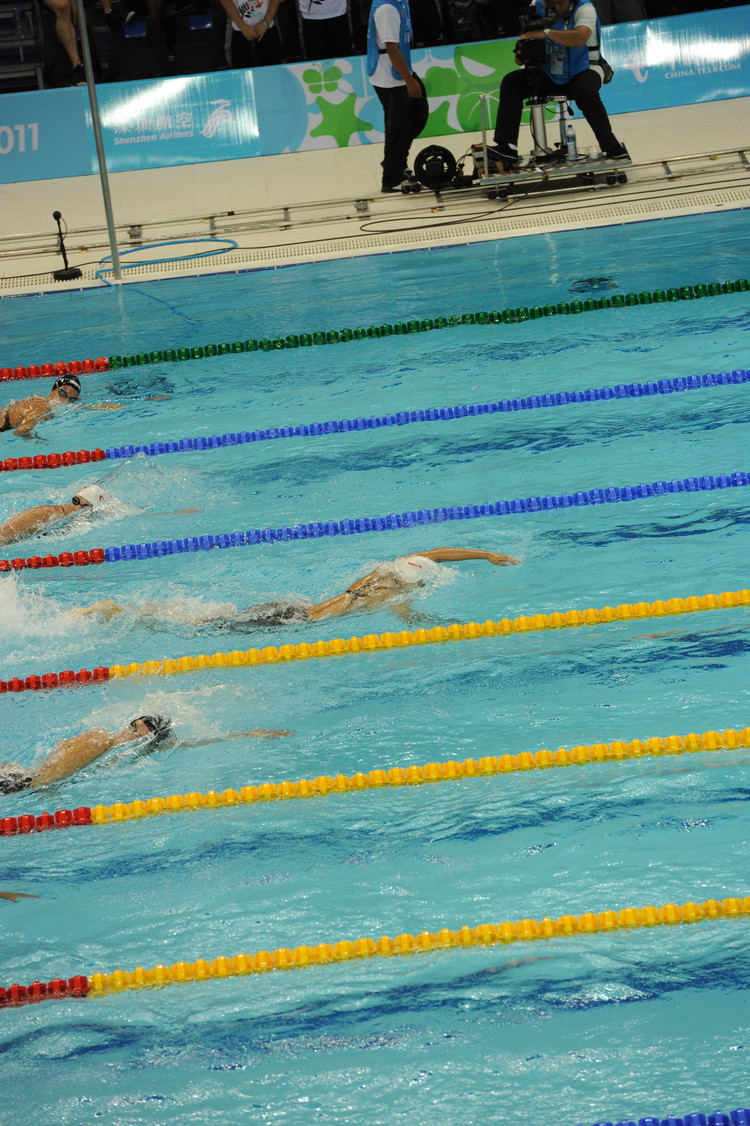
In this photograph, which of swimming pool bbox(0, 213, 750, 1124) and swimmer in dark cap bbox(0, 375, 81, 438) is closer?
swimming pool bbox(0, 213, 750, 1124)

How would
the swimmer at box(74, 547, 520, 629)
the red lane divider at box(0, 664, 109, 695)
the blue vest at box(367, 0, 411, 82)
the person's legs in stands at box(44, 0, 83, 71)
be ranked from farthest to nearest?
1. the person's legs in stands at box(44, 0, 83, 71)
2. the blue vest at box(367, 0, 411, 82)
3. the swimmer at box(74, 547, 520, 629)
4. the red lane divider at box(0, 664, 109, 695)

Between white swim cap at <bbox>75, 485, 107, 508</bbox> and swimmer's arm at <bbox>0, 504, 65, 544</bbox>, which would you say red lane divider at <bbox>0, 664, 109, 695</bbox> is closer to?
swimmer's arm at <bbox>0, 504, 65, 544</bbox>

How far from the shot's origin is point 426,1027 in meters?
3.00

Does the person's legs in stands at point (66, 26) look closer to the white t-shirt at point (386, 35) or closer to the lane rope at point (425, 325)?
the white t-shirt at point (386, 35)

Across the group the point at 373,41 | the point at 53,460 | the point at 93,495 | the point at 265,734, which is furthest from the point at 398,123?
the point at 265,734

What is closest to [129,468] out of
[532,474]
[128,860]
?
[532,474]

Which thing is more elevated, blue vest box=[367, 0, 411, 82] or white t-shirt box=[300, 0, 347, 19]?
white t-shirt box=[300, 0, 347, 19]

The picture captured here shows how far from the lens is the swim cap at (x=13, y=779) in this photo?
163 inches

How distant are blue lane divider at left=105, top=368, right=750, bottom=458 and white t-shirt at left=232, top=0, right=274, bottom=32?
23.8 ft

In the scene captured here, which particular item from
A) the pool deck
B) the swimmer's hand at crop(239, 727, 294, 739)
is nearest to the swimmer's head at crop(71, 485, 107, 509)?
the swimmer's hand at crop(239, 727, 294, 739)

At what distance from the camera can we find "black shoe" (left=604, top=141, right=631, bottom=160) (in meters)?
11.1

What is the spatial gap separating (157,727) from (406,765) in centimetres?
89

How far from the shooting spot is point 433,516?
6016 mm

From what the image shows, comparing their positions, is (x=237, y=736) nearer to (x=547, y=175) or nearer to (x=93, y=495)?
(x=93, y=495)
